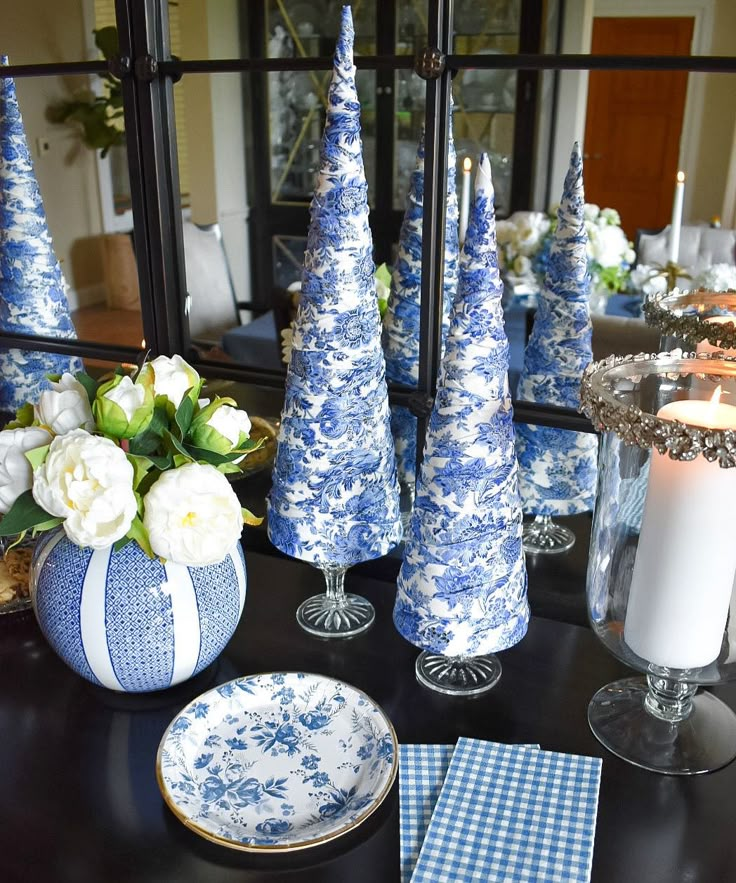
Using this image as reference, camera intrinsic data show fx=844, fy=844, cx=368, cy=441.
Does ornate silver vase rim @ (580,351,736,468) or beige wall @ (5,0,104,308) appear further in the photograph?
beige wall @ (5,0,104,308)

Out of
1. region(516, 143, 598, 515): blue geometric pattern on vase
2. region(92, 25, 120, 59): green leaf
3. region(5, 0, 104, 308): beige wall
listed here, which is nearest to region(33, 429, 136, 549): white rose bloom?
region(516, 143, 598, 515): blue geometric pattern on vase

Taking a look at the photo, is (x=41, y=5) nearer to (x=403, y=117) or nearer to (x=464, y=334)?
(x=403, y=117)

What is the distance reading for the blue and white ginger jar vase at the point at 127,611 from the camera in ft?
2.02

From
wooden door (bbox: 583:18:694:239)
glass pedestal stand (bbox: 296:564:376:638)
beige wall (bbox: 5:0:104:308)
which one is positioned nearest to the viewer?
glass pedestal stand (bbox: 296:564:376:638)

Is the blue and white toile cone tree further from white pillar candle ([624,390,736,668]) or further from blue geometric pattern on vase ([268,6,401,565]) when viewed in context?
white pillar candle ([624,390,736,668])

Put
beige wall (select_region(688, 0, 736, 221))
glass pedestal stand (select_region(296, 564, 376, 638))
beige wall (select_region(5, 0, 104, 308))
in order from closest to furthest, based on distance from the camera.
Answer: glass pedestal stand (select_region(296, 564, 376, 638))
beige wall (select_region(5, 0, 104, 308))
beige wall (select_region(688, 0, 736, 221))

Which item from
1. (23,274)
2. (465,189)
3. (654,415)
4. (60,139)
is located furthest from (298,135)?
(654,415)

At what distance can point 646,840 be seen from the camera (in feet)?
1.75

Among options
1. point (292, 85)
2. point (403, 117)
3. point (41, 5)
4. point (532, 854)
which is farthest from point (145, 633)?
point (41, 5)

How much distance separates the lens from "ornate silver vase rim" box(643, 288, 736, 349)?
65cm

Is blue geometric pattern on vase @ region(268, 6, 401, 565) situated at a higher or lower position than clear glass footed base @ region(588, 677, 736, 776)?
higher

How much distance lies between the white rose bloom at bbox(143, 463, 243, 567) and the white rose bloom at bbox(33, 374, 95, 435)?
0.28 ft

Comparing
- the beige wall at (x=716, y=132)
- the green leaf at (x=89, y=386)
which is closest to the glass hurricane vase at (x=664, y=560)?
the green leaf at (x=89, y=386)

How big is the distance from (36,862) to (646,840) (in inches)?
14.9
